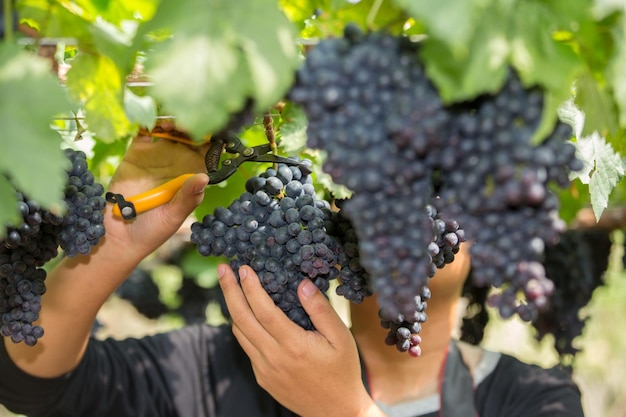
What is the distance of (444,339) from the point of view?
1728 millimetres

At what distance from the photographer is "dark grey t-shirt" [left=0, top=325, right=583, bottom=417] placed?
1.60 m

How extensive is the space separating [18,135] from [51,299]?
978mm

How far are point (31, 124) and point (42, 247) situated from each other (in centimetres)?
53

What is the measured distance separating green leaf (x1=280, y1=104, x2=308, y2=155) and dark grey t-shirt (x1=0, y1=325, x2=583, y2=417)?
3.06ft

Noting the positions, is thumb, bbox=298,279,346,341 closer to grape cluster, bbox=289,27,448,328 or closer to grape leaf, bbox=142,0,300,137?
grape cluster, bbox=289,27,448,328

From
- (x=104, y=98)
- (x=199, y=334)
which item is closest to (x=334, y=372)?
(x=104, y=98)

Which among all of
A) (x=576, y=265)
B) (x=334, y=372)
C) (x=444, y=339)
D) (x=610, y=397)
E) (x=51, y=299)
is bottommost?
(x=610, y=397)

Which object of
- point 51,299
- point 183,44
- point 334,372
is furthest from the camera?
point 51,299

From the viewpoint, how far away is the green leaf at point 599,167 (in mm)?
935

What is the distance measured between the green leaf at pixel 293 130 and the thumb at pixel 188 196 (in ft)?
0.56

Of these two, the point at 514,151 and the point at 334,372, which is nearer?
the point at 514,151

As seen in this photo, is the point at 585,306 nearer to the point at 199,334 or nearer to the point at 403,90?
the point at 199,334

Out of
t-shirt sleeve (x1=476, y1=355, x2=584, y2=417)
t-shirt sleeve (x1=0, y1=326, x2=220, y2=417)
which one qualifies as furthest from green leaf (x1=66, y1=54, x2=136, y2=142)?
t-shirt sleeve (x1=476, y1=355, x2=584, y2=417)

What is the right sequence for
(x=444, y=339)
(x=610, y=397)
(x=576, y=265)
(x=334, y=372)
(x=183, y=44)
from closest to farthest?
(x=183, y=44) → (x=334, y=372) → (x=444, y=339) → (x=576, y=265) → (x=610, y=397)
